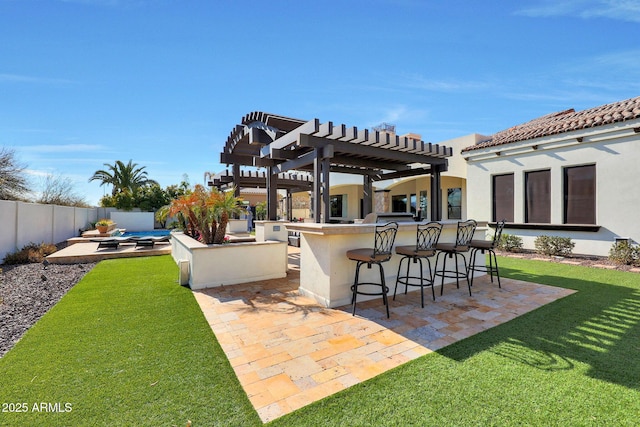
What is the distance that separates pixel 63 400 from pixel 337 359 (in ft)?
7.87

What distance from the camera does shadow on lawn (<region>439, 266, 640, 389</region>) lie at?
2.86 meters

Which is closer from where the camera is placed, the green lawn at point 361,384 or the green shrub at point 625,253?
the green lawn at point 361,384

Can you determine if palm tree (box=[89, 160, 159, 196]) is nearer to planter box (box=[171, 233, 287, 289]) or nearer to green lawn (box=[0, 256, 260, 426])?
planter box (box=[171, 233, 287, 289])

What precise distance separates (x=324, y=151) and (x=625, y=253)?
8.83 metres

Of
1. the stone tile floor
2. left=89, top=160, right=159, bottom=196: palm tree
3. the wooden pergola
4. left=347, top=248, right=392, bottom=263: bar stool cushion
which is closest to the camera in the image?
the stone tile floor

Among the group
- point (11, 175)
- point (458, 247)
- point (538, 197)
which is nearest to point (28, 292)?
point (458, 247)

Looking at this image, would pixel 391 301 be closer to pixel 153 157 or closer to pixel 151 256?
pixel 151 256

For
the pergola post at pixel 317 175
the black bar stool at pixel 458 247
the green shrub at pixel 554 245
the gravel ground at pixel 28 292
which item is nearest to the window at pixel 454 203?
the green shrub at pixel 554 245

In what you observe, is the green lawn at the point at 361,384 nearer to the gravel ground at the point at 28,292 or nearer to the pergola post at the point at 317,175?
the gravel ground at the point at 28,292

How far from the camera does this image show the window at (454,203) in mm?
15633

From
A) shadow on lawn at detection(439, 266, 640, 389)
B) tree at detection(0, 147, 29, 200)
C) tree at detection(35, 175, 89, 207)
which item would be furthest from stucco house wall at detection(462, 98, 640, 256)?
tree at detection(35, 175, 89, 207)

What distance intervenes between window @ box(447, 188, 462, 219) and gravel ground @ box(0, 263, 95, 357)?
1615 cm

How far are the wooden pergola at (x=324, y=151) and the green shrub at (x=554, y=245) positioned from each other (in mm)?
4773

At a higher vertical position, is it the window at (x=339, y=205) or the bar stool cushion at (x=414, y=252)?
the window at (x=339, y=205)
